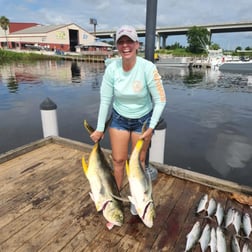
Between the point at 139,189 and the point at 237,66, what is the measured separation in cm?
4251

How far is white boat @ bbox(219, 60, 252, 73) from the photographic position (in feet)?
124

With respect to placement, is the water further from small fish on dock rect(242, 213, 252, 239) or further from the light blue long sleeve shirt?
the light blue long sleeve shirt

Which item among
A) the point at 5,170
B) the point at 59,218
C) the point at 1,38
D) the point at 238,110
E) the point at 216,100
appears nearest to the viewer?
the point at 59,218

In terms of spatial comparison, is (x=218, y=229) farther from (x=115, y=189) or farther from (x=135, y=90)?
(x=135, y=90)

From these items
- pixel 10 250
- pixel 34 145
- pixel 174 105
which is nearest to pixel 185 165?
pixel 34 145

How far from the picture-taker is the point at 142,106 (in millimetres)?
2688

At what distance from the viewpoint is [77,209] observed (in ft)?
10.3

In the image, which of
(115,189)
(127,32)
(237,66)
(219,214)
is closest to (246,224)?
(219,214)

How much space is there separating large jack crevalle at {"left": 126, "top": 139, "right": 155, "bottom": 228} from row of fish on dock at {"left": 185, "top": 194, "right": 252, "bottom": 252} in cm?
62

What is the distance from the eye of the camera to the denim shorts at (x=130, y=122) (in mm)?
2721

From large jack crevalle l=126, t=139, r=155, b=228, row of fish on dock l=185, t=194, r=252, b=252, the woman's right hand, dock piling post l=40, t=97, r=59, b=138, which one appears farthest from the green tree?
large jack crevalle l=126, t=139, r=155, b=228

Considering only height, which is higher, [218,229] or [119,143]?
[119,143]

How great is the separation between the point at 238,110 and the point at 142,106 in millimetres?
13930

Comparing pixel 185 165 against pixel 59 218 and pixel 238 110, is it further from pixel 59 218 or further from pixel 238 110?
pixel 238 110
